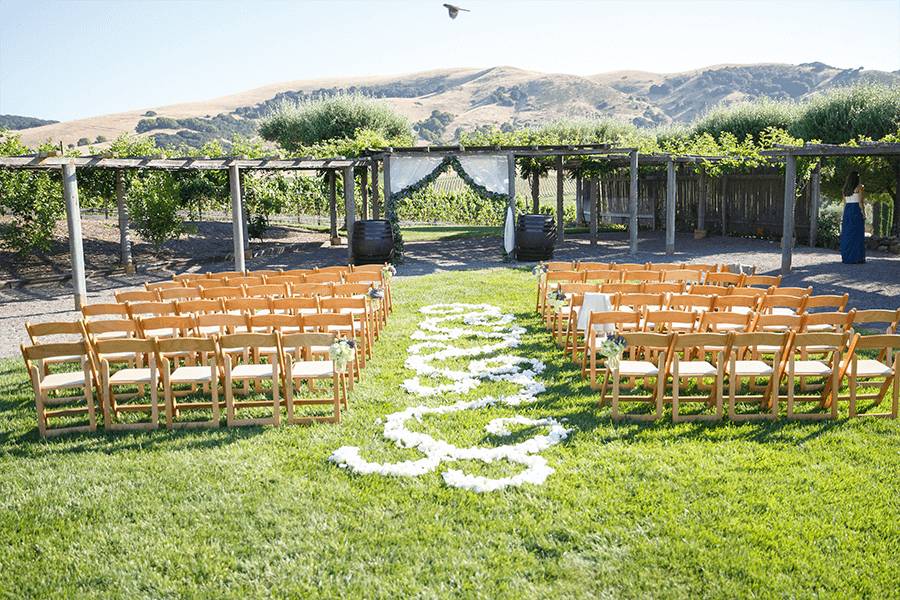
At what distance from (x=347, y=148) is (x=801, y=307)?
17.0m

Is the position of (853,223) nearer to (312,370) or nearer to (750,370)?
(750,370)

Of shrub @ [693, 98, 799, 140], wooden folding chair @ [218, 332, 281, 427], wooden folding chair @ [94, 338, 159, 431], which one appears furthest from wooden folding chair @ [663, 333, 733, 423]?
shrub @ [693, 98, 799, 140]

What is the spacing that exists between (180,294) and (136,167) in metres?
7.78

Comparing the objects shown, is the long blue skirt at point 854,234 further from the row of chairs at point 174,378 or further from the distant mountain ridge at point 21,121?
the distant mountain ridge at point 21,121

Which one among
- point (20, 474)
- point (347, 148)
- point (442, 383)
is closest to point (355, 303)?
point (442, 383)

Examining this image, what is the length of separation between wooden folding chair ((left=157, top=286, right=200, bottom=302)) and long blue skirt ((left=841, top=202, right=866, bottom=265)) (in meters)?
14.1

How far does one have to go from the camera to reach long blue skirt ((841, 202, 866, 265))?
1647 cm

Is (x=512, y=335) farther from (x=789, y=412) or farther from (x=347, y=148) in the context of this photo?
(x=347, y=148)

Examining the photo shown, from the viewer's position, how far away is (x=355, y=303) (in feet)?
27.5

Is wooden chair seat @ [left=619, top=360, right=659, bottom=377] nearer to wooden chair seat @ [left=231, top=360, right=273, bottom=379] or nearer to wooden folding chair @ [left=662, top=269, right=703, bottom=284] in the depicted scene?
wooden chair seat @ [left=231, top=360, right=273, bottom=379]

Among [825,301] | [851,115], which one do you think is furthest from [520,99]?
[825,301]

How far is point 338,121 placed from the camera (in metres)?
32.4

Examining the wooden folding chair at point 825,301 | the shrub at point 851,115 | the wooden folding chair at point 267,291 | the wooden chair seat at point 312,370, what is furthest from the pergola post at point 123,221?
the shrub at point 851,115

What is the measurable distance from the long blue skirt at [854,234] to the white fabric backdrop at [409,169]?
9.78 meters
